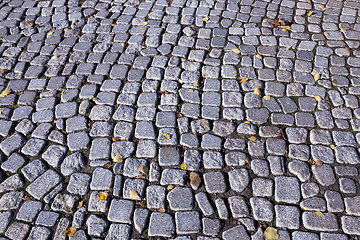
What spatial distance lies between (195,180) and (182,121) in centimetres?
75

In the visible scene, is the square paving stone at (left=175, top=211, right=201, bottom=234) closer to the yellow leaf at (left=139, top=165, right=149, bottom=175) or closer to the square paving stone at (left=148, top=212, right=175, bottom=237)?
the square paving stone at (left=148, top=212, right=175, bottom=237)

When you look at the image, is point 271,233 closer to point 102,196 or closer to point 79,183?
point 102,196

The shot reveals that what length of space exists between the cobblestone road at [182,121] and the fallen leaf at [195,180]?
1.1 inches

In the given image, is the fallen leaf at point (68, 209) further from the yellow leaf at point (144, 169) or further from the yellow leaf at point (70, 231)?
the yellow leaf at point (144, 169)

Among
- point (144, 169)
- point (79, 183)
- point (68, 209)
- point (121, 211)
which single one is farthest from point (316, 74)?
point (68, 209)

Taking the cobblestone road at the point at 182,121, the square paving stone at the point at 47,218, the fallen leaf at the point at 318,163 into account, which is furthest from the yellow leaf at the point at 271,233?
the square paving stone at the point at 47,218

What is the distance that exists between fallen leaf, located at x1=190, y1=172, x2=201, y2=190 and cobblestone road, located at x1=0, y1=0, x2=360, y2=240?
3cm

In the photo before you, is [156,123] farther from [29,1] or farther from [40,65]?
[29,1]

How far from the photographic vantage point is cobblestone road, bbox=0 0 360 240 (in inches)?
119

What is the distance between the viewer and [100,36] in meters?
5.04

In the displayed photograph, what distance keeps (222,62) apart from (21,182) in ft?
8.57

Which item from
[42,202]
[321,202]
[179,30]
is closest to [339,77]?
[321,202]

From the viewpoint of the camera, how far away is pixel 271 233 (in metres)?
2.88

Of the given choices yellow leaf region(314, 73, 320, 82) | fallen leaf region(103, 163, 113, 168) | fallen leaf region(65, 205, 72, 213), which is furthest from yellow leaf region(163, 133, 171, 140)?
yellow leaf region(314, 73, 320, 82)
